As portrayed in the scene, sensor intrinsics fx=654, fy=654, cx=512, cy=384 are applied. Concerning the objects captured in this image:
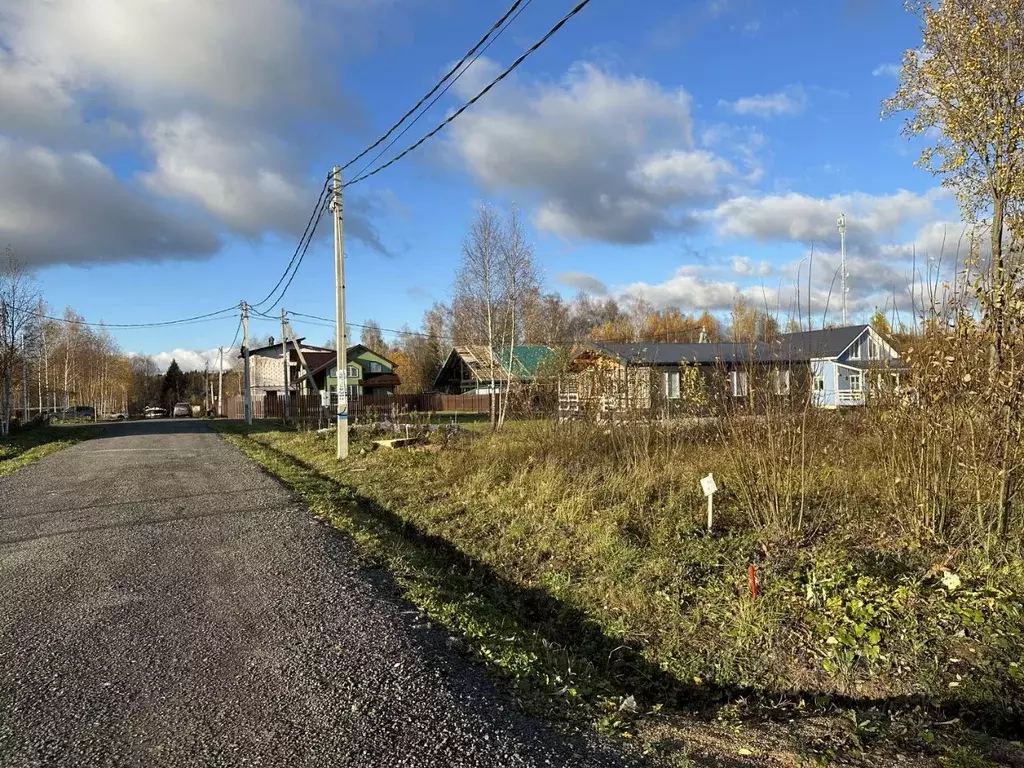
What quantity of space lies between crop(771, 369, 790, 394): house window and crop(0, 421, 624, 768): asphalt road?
14.0 feet

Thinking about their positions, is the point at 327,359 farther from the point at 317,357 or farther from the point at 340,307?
the point at 340,307

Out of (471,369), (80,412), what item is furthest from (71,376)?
(471,369)

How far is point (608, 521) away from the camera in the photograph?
24.4 ft

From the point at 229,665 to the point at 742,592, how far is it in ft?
13.0

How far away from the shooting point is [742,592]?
5.48 m

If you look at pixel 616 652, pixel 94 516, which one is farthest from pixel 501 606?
pixel 94 516

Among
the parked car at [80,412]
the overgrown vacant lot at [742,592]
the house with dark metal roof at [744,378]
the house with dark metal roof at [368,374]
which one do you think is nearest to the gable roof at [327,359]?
the house with dark metal roof at [368,374]

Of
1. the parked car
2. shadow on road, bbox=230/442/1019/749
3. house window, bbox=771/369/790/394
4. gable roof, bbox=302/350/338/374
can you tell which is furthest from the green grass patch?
the parked car

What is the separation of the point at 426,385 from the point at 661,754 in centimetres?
6589

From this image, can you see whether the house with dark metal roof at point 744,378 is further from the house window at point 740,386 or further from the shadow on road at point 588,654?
the shadow on road at point 588,654

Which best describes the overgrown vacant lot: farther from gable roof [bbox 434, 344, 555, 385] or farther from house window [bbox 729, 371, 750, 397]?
gable roof [bbox 434, 344, 555, 385]

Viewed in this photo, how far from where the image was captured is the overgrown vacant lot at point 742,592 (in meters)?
4.04

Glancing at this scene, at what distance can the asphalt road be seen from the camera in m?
3.16

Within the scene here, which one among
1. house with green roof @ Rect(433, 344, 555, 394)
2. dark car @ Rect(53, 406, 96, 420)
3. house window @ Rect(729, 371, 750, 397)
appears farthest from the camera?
dark car @ Rect(53, 406, 96, 420)
